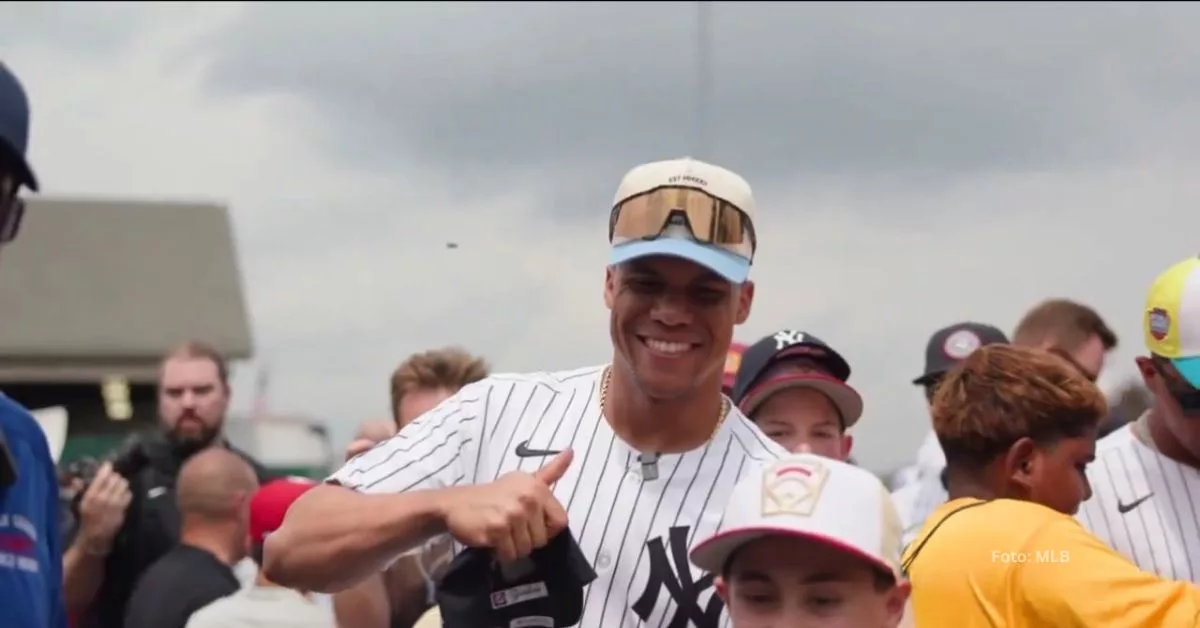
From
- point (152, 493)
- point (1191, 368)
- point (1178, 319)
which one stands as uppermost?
point (1178, 319)

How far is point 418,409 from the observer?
5.46m

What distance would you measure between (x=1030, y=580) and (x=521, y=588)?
1.23 m

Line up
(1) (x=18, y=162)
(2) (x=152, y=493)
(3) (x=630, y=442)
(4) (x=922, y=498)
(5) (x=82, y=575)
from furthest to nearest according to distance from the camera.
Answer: (4) (x=922, y=498)
(2) (x=152, y=493)
(5) (x=82, y=575)
(3) (x=630, y=442)
(1) (x=18, y=162)

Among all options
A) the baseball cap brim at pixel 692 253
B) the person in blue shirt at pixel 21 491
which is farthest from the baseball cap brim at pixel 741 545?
the person in blue shirt at pixel 21 491

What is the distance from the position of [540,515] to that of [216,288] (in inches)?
589

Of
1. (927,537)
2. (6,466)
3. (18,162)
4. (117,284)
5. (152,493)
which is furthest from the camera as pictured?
(117,284)

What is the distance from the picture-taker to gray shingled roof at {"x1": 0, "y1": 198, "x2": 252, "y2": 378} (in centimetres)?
1600

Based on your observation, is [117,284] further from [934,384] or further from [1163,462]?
[1163,462]

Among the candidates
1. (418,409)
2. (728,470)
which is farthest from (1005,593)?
(418,409)

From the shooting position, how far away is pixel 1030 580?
3.37m

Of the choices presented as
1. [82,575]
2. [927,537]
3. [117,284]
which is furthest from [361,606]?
[117,284]

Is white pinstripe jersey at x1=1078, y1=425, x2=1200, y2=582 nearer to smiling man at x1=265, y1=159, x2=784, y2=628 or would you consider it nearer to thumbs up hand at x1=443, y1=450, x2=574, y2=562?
smiling man at x1=265, y1=159, x2=784, y2=628

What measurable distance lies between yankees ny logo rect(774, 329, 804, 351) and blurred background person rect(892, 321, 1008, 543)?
1.34ft

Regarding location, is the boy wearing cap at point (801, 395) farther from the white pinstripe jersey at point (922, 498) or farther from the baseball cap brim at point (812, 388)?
the white pinstripe jersey at point (922, 498)
